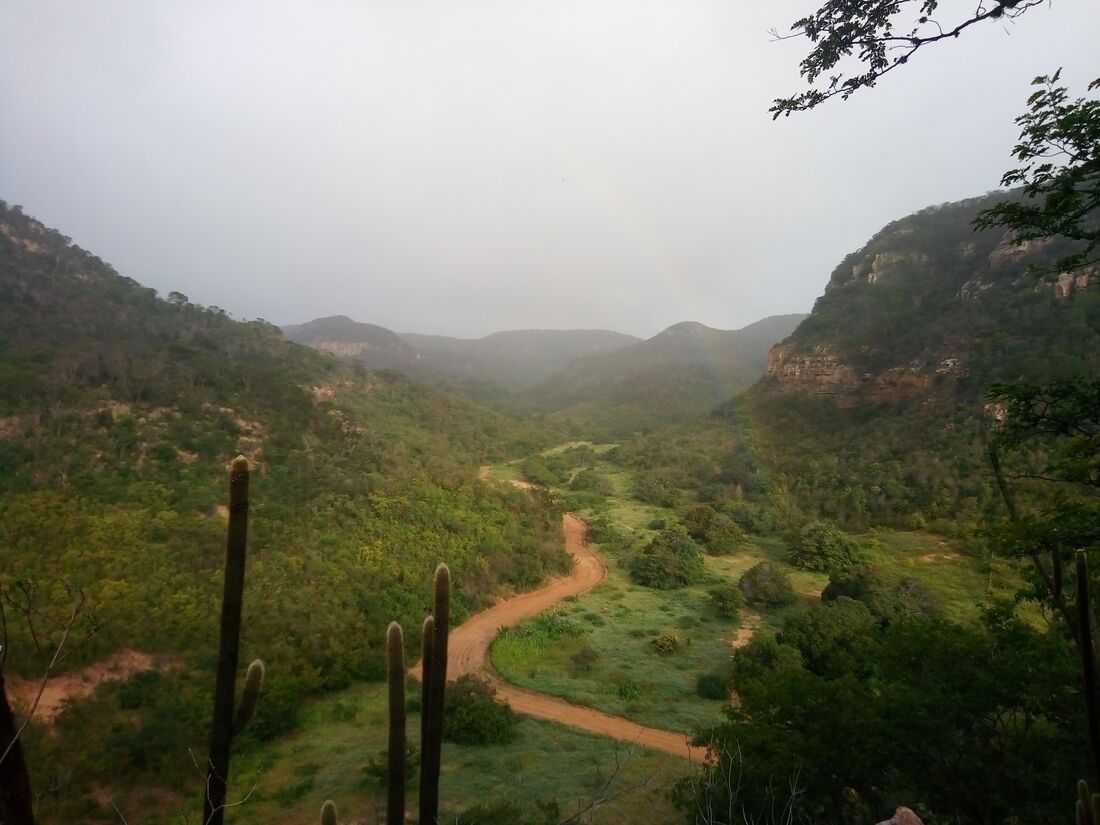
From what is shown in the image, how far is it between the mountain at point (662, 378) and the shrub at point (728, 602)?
175 ft

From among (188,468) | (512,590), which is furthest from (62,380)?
(512,590)

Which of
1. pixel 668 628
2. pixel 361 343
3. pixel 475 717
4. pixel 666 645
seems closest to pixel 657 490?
pixel 668 628

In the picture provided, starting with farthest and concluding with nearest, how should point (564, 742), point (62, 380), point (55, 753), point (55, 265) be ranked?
point (55, 265) < point (62, 380) < point (564, 742) < point (55, 753)

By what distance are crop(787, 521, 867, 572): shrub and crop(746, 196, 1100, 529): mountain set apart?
5388 millimetres

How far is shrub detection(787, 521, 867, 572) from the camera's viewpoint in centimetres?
2436

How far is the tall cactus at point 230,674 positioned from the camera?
125 inches

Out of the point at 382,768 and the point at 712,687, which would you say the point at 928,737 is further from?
the point at 382,768

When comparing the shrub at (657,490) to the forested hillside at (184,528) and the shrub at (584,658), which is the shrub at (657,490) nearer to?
the forested hillside at (184,528)

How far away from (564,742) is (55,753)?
10.8 metres

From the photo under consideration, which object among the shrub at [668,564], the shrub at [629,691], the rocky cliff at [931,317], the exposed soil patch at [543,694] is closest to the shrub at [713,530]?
the shrub at [668,564]

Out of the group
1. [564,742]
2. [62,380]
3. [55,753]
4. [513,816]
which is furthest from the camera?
[62,380]

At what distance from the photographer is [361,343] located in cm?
13075

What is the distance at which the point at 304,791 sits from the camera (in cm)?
1084

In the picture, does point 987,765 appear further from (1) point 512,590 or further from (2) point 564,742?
(1) point 512,590
